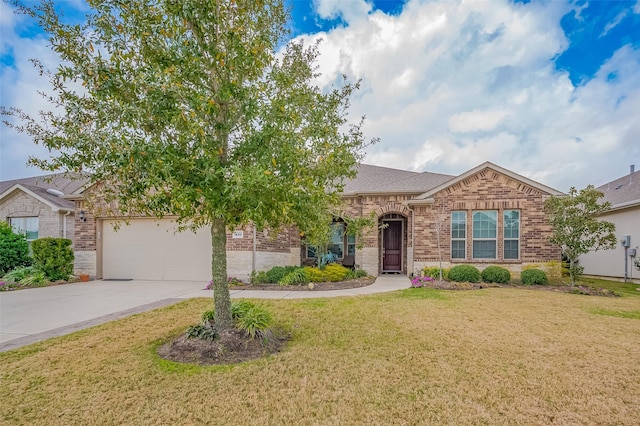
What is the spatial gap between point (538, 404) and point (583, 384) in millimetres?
943

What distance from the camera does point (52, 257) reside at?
490 inches

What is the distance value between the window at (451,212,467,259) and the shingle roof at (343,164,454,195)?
5.28ft

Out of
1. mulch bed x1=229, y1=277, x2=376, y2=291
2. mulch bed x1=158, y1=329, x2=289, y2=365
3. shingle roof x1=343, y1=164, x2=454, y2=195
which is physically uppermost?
shingle roof x1=343, y1=164, x2=454, y2=195

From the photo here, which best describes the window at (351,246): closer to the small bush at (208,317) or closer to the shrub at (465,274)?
the shrub at (465,274)

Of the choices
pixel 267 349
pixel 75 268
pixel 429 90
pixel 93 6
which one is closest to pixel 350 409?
pixel 267 349

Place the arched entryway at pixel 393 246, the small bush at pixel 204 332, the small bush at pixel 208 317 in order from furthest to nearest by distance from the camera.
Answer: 1. the arched entryway at pixel 393 246
2. the small bush at pixel 208 317
3. the small bush at pixel 204 332


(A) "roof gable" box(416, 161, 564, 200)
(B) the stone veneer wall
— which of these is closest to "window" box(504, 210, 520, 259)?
(A) "roof gable" box(416, 161, 564, 200)

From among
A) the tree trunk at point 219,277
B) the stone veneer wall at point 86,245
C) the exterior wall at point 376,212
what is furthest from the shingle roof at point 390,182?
the stone veneer wall at point 86,245

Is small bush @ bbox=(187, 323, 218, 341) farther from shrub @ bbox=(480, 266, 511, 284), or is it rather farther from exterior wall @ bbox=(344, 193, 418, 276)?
shrub @ bbox=(480, 266, 511, 284)

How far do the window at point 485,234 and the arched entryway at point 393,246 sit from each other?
312 cm

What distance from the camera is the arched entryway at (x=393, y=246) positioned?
47.9ft

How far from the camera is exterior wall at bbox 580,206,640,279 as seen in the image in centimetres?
1311

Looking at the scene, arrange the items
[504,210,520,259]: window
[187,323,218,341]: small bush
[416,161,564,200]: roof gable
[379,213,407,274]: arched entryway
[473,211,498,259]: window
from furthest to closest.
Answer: [379,213,407,274]: arched entryway < [473,211,498,259]: window < [504,210,520,259]: window < [416,161,564,200]: roof gable < [187,323,218,341]: small bush

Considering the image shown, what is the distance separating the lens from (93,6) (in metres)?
4.20
